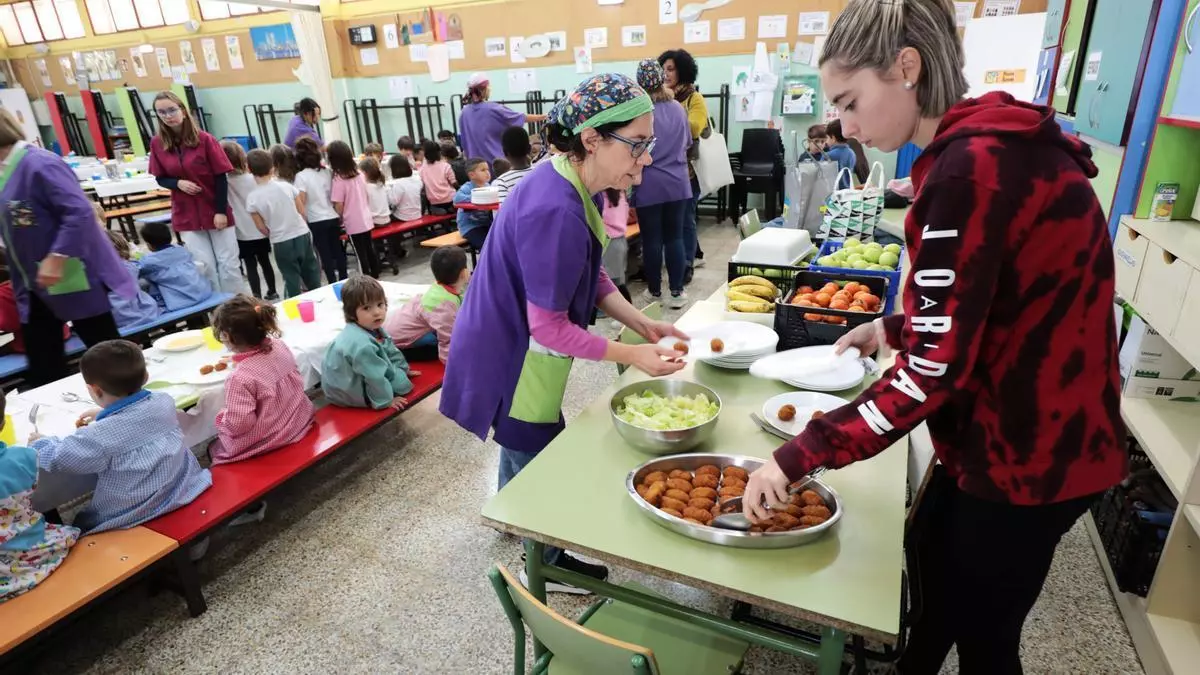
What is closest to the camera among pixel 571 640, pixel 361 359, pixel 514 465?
pixel 571 640

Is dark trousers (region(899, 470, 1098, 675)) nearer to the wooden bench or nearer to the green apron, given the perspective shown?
the green apron

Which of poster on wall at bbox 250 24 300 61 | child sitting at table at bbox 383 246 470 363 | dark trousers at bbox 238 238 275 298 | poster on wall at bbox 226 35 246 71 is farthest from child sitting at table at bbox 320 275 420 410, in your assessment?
poster on wall at bbox 226 35 246 71

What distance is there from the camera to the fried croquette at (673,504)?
1279mm

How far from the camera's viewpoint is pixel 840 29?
0.96 m

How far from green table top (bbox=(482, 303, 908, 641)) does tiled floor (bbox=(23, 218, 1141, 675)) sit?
0.78m

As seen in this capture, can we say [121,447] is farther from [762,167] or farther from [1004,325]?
[762,167]

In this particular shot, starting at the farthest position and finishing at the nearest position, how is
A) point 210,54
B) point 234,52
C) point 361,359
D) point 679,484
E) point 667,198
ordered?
point 210,54, point 234,52, point 667,198, point 361,359, point 679,484

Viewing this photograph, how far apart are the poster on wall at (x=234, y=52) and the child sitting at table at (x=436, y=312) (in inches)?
339

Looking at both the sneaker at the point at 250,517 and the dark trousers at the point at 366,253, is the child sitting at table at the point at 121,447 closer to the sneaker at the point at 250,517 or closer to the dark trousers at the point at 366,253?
the sneaker at the point at 250,517

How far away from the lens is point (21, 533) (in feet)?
6.11

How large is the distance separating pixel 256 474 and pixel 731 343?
1.78m

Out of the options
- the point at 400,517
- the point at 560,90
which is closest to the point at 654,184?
the point at 400,517

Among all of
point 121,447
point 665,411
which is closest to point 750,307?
point 665,411

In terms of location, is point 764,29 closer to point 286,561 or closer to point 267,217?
point 267,217
